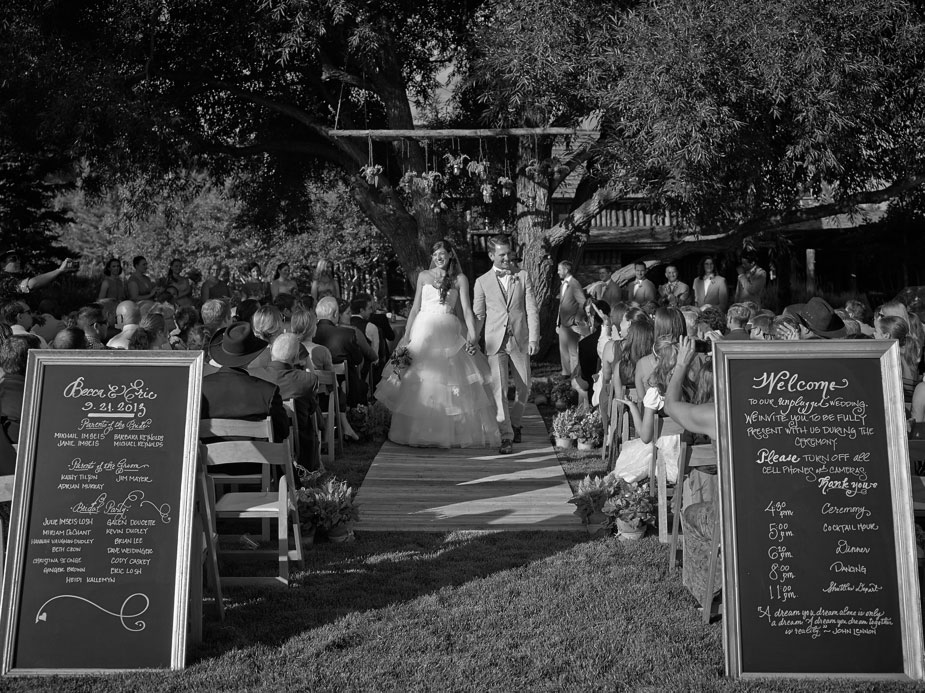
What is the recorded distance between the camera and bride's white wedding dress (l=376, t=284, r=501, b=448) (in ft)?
32.3

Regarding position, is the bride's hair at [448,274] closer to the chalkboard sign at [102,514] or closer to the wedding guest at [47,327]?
the wedding guest at [47,327]

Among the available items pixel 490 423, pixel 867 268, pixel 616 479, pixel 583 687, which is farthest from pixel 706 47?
pixel 867 268

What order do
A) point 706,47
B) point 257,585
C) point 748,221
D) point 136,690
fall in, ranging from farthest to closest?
point 748,221
point 706,47
point 257,585
point 136,690

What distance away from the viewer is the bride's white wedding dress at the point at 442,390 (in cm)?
984

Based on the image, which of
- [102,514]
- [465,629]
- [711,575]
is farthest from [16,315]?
[711,575]

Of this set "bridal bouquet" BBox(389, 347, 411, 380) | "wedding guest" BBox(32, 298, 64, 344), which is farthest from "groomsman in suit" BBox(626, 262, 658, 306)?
"wedding guest" BBox(32, 298, 64, 344)

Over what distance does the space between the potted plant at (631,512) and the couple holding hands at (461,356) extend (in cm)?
339

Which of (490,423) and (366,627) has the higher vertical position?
(490,423)

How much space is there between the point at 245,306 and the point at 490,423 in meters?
2.86

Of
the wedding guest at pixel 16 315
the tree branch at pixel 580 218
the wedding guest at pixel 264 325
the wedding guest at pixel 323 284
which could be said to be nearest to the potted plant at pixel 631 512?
the wedding guest at pixel 264 325

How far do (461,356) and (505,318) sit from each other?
0.57 metres

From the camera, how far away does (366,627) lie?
4.81 m

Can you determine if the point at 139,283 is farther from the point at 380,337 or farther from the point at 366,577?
the point at 366,577

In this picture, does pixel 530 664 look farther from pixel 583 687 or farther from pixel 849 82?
pixel 849 82
